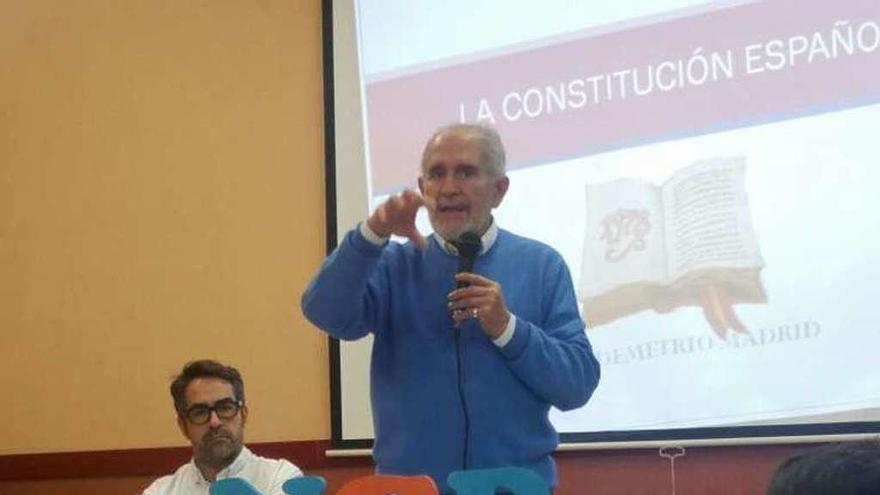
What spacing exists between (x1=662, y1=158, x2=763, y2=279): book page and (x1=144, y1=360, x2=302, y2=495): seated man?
1156mm

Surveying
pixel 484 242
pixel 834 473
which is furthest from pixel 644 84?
pixel 834 473

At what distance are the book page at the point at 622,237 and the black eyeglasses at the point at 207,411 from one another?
1.03m

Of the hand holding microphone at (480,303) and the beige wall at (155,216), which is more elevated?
the beige wall at (155,216)

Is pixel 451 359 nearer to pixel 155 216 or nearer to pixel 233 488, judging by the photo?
pixel 233 488

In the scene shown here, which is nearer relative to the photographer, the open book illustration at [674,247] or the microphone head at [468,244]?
the microphone head at [468,244]

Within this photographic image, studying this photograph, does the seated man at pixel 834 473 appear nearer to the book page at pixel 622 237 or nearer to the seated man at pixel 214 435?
the seated man at pixel 214 435

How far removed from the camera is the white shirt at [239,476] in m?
2.50

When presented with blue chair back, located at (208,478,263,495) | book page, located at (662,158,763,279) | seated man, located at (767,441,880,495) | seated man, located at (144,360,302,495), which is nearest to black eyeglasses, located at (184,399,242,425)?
seated man, located at (144,360,302,495)

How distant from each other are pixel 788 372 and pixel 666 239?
1.49 ft

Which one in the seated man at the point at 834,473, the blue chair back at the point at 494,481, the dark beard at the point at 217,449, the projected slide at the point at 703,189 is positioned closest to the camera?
the seated man at the point at 834,473

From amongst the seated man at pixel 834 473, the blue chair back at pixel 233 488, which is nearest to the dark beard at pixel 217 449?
the blue chair back at pixel 233 488

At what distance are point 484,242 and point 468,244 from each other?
8 centimetres

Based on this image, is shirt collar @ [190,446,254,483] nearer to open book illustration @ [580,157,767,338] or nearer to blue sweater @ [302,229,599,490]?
blue sweater @ [302,229,599,490]

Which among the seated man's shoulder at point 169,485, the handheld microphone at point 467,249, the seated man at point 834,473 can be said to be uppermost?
the handheld microphone at point 467,249
